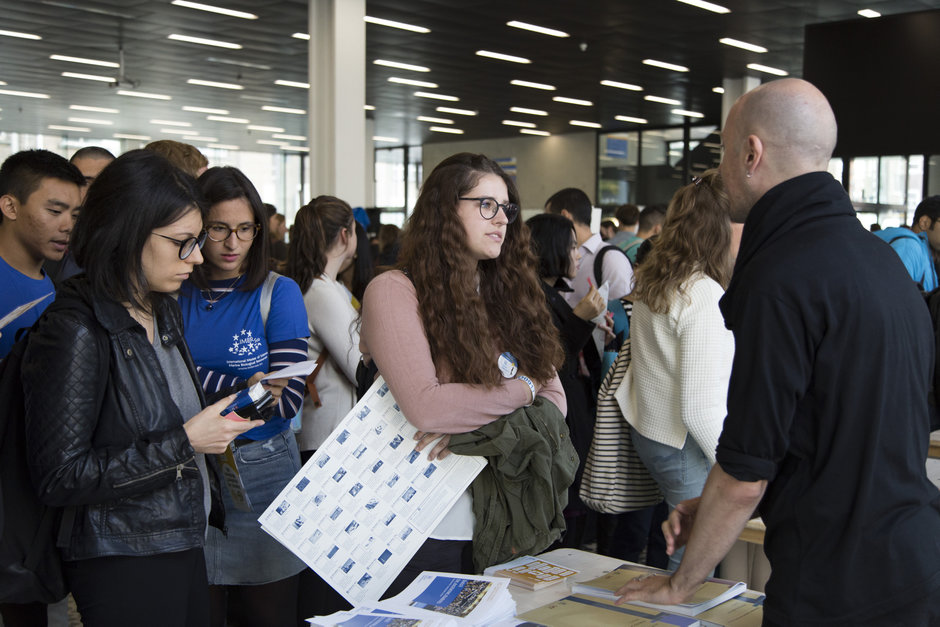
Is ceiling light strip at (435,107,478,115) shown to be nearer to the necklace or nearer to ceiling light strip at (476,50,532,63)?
ceiling light strip at (476,50,532,63)

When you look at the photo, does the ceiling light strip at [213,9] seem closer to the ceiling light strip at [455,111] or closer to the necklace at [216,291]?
the ceiling light strip at [455,111]

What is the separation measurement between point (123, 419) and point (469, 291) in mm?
780

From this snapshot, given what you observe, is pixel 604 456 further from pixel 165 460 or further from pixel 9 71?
pixel 9 71

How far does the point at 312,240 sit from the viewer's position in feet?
10.5

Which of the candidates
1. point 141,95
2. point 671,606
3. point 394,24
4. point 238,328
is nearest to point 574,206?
point 238,328

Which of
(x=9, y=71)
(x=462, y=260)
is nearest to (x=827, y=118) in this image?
(x=462, y=260)

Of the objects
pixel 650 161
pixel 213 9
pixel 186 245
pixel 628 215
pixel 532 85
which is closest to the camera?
pixel 186 245

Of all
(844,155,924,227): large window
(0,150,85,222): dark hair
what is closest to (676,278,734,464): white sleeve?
(0,150,85,222): dark hair

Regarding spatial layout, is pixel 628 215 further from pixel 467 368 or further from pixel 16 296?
pixel 467 368

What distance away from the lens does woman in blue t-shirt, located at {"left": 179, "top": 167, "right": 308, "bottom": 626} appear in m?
2.28

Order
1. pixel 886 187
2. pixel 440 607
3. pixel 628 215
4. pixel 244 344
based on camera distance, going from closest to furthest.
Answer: pixel 440 607
pixel 244 344
pixel 628 215
pixel 886 187

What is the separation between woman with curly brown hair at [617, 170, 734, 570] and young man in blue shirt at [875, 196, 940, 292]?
9.17 feet

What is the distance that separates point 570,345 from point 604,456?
507 mm

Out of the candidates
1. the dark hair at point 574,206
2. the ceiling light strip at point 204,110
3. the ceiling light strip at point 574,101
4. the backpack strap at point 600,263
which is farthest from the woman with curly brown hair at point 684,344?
the ceiling light strip at point 204,110
